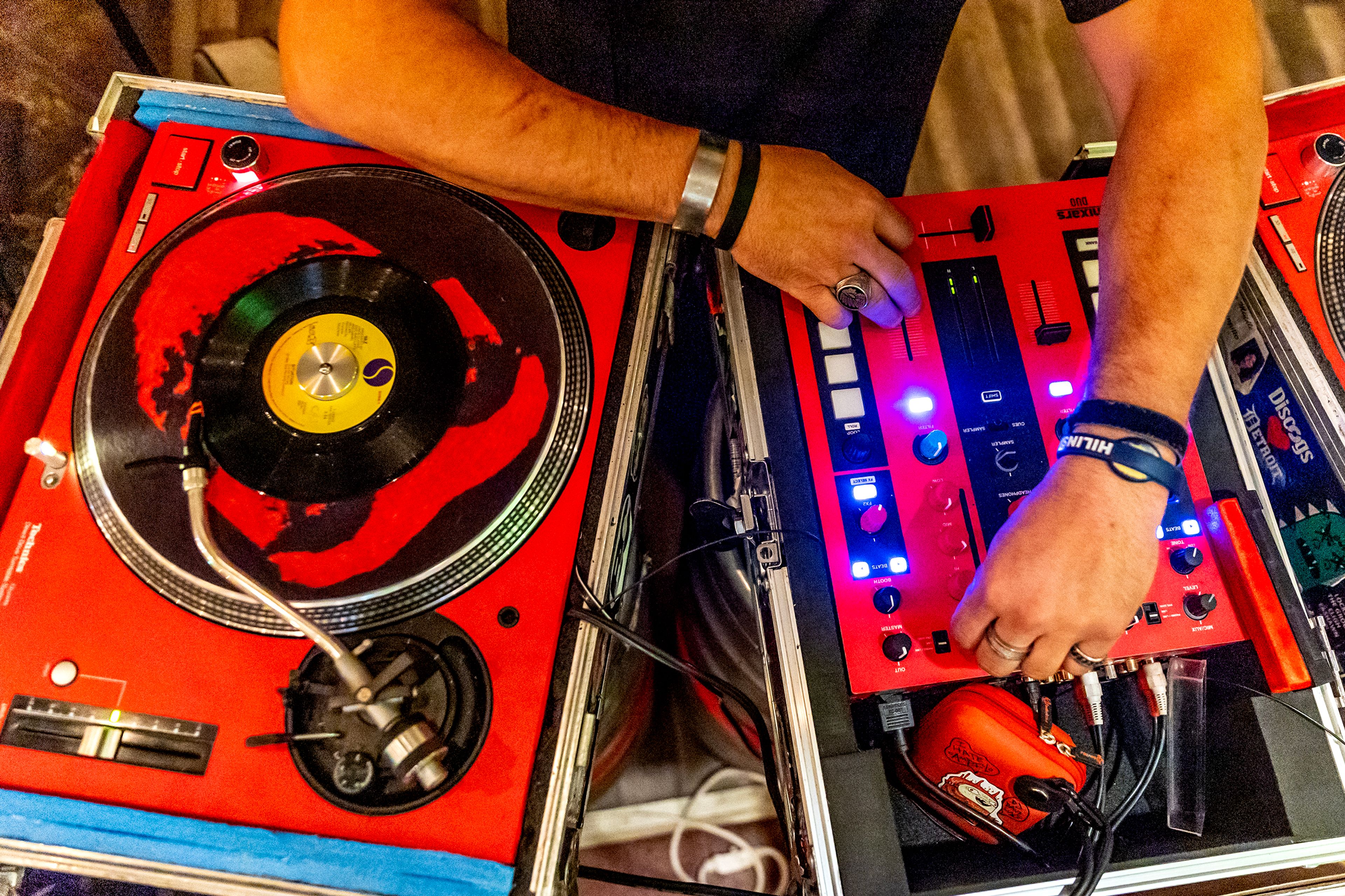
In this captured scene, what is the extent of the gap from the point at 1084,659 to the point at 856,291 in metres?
0.50

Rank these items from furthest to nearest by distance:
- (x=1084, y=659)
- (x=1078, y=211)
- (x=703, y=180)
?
(x=1078, y=211)
(x=703, y=180)
(x=1084, y=659)

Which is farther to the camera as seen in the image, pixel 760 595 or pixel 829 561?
pixel 760 595

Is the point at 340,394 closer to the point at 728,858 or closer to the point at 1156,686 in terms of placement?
the point at 1156,686

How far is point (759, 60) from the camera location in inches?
43.5

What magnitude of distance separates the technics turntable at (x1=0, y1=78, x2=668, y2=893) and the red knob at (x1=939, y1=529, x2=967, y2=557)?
0.40 m

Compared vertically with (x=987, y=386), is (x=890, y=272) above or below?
above

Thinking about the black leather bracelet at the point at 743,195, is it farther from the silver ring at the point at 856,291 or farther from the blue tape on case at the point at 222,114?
the blue tape on case at the point at 222,114

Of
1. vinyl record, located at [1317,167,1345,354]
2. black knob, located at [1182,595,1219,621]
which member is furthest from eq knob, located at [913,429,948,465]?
vinyl record, located at [1317,167,1345,354]

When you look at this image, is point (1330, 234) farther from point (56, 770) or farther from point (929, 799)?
point (56, 770)

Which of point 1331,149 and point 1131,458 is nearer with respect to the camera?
point 1131,458

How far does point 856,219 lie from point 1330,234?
2.28ft

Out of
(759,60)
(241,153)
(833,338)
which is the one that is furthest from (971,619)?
(241,153)

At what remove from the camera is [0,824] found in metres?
0.73

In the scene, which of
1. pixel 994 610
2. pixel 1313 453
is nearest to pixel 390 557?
pixel 994 610
